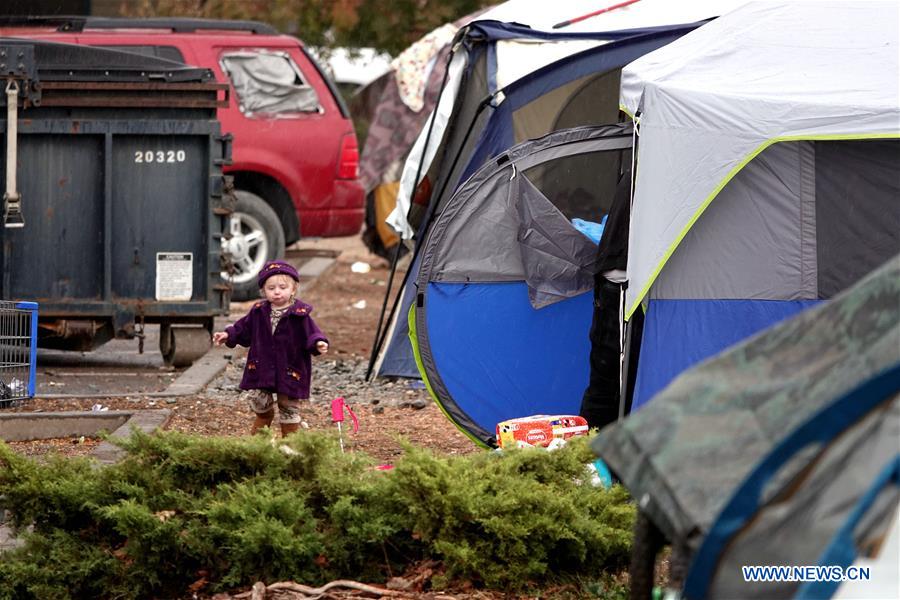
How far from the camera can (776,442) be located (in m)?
2.75

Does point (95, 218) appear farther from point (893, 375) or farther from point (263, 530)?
point (893, 375)

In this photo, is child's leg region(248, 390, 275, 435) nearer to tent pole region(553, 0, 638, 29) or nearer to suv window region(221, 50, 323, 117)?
tent pole region(553, 0, 638, 29)

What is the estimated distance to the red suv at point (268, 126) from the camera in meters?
13.5

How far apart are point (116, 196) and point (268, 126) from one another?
13.6 feet

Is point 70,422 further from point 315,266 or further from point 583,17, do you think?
point 315,266

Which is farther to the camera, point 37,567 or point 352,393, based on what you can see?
point 352,393

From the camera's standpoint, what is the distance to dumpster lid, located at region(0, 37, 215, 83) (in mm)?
9742

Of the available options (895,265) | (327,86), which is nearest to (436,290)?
(895,265)

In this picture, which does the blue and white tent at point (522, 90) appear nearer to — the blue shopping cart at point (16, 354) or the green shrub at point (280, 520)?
the blue shopping cart at point (16, 354)

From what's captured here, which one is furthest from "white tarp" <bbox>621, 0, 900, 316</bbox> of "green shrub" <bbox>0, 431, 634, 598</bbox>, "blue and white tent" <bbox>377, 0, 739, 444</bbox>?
"green shrub" <bbox>0, 431, 634, 598</bbox>

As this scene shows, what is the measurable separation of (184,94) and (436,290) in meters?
3.13

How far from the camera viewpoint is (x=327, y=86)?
14055mm

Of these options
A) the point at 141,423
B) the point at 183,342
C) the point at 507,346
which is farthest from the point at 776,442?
the point at 183,342

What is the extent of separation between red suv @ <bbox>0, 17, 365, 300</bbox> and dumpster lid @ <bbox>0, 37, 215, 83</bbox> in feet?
11.4
